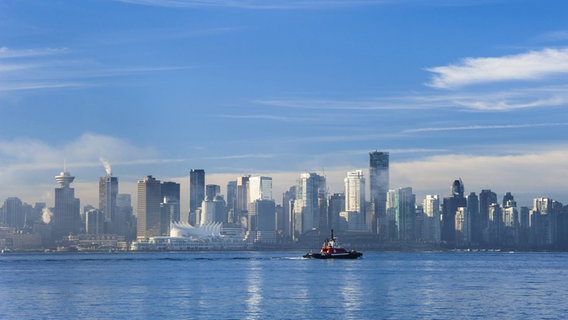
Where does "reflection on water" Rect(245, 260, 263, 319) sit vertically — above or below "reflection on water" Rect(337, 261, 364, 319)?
above

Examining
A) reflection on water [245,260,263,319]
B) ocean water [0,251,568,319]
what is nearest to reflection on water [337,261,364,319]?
ocean water [0,251,568,319]

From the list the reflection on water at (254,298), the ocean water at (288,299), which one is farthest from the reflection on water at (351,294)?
the reflection on water at (254,298)

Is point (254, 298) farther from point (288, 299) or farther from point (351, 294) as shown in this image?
point (351, 294)

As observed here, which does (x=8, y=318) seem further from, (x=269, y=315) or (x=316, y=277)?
(x=316, y=277)

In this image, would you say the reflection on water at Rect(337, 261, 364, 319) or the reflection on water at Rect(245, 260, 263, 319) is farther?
the reflection on water at Rect(337, 261, 364, 319)

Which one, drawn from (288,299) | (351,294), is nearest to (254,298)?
(288,299)

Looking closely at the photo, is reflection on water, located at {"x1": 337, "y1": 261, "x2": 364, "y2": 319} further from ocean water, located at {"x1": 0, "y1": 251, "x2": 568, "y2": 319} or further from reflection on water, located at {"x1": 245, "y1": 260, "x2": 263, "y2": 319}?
reflection on water, located at {"x1": 245, "y1": 260, "x2": 263, "y2": 319}

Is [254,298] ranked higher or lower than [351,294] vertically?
higher

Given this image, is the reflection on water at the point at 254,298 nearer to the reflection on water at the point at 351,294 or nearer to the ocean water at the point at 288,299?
the ocean water at the point at 288,299

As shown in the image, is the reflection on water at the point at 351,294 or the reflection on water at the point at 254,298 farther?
the reflection on water at the point at 351,294

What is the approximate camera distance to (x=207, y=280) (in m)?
156

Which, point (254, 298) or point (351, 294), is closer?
point (254, 298)

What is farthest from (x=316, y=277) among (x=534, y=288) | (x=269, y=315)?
(x=269, y=315)

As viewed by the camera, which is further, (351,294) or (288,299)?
(351,294)
